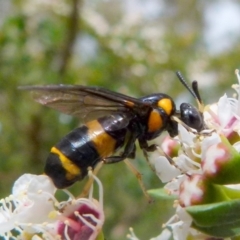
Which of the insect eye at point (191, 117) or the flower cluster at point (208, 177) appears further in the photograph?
the insect eye at point (191, 117)

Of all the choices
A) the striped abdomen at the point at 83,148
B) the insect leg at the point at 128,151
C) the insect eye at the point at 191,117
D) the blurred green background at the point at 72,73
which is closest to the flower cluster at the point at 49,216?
the striped abdomen at the point at 83,148

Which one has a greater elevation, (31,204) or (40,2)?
(40,2)

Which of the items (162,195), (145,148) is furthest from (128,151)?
(162,195)

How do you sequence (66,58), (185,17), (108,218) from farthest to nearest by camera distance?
(185,17) → (66,58) → (108,218)

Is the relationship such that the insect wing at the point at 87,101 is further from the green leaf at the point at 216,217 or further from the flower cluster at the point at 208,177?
the green leaf at the point at 216,217

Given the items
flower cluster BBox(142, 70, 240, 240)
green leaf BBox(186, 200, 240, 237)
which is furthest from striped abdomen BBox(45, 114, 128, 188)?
green leaf BBox(186, 200, 240, 237)

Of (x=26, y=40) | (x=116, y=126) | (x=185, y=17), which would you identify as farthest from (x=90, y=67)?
(x=185, y=17)

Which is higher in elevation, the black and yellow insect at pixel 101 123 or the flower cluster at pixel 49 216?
the black and yellow insect at pixel 101 123

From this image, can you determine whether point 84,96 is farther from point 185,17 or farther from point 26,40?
point 185,17
